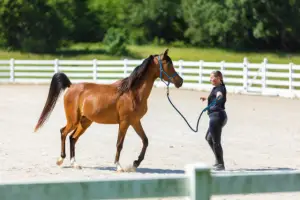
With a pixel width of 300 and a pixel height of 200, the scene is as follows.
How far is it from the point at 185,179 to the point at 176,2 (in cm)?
6585

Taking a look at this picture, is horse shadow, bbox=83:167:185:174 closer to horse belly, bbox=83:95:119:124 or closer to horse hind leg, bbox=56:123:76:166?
horse hind leg, bbox=56:123:76:166

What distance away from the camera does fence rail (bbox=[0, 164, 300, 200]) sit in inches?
164

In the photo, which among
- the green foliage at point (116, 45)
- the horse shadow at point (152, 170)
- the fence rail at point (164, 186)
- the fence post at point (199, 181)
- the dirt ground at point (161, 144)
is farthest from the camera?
the green foliage at point (116, 45)

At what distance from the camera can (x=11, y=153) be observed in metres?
12.6

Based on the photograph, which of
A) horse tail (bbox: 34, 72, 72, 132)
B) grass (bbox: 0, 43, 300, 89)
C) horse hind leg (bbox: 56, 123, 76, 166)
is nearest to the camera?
horse hind leg (bbox: 56, 123, 76, 166)

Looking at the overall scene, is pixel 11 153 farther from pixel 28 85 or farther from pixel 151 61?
pixel 28 85

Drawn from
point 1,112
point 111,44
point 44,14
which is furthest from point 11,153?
point 44,14

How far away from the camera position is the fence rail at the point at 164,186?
13.7 feet

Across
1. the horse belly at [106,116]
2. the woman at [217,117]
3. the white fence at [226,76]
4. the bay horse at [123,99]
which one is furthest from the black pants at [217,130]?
the white fence at [226,76]

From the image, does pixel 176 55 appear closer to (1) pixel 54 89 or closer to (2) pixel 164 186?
(1) pixel 54 89

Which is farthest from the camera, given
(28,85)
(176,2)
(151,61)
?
(176,2)

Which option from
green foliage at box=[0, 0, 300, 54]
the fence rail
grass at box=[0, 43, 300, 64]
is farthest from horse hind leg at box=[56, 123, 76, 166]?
green foliage at box=[0, 0, 300, 54]

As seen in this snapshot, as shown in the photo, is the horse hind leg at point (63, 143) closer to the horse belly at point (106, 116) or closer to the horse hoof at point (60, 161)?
the horse hoof at point (60, 161)

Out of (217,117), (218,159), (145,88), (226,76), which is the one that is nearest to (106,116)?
(145,88)
